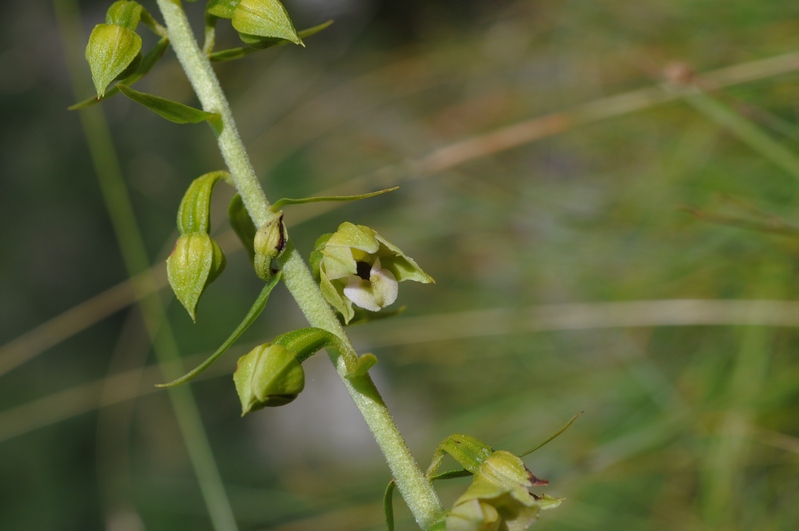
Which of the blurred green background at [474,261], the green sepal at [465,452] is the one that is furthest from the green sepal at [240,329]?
the blurred green background at [474,261]

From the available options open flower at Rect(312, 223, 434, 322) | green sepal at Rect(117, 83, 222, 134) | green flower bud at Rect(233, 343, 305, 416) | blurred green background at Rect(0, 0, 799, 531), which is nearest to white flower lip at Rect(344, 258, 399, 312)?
open flower at Rect(312, 223, 434, 322)

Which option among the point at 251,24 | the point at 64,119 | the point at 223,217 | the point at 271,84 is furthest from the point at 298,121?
the point at 251,24

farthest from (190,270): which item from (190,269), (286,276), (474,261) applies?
(474,261)

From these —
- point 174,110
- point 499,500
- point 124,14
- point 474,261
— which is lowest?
point 474,261

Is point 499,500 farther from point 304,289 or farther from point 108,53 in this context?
point 108,53

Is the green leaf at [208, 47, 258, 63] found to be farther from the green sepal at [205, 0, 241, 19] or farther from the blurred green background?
the blurred green background

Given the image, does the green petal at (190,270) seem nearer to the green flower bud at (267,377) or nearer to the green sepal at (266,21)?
the green flower bud at (267,377)

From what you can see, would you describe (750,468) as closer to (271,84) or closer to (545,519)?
(545,519)
